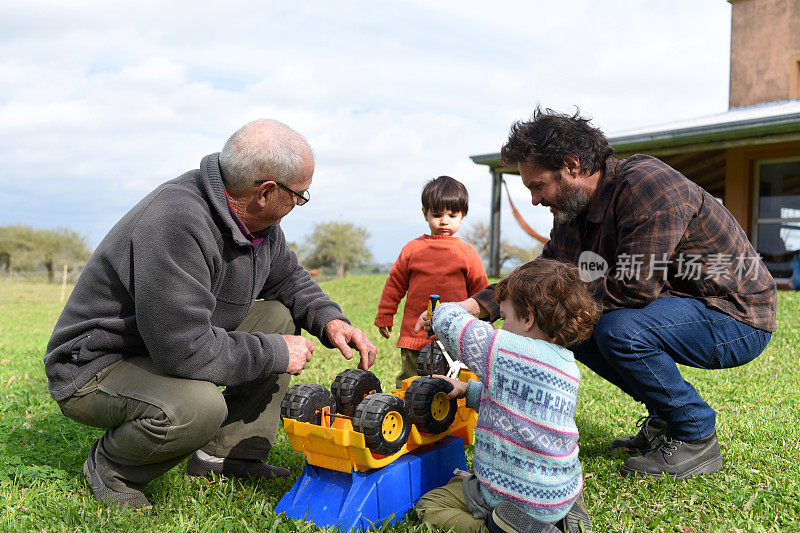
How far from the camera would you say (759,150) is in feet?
41.9

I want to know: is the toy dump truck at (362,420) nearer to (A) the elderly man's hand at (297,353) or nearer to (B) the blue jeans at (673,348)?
(A) the elderly man's hand at (297,353)

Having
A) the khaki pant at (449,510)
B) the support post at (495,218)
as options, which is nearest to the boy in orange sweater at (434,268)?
the khaki pant at (449,510)

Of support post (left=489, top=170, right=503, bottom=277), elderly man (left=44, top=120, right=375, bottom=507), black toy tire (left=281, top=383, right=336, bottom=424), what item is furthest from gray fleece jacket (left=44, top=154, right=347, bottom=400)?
support post (left=489, top=170, right=503, bottom=277)

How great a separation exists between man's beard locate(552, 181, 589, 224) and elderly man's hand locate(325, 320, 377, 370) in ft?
3.93

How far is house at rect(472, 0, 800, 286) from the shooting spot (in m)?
11.4

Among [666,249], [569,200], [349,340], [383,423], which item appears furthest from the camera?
[569,200]

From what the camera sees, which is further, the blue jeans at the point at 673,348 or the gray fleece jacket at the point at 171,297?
the blue jeans at the point at 673,348

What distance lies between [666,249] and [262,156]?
6.11 feet

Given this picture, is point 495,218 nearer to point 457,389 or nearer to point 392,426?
point 457,389

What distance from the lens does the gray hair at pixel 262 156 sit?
2609mm

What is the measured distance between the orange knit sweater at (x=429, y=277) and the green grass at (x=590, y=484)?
43.8 inches

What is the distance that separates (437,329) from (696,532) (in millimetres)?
1333

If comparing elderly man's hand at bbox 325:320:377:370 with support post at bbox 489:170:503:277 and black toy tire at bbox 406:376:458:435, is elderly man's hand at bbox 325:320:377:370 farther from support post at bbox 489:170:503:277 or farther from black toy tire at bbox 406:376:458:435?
support post at bbox 489:170:503:277

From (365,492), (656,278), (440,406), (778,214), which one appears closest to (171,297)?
(365,492)
